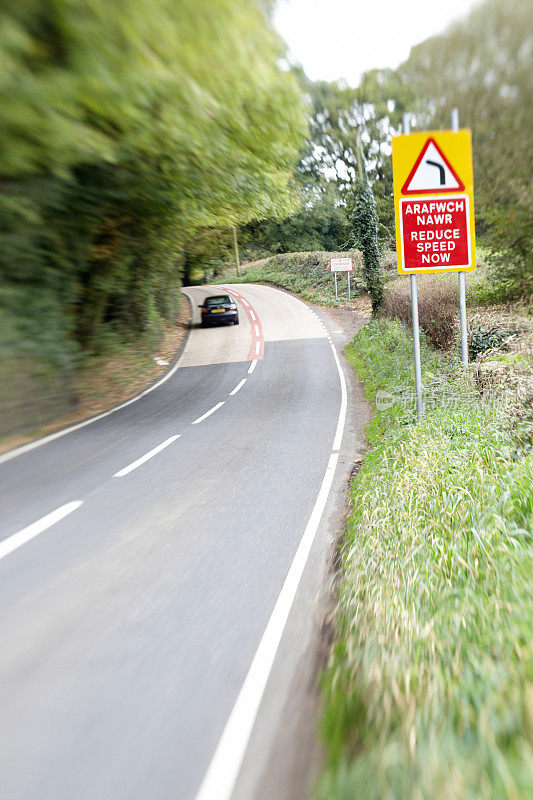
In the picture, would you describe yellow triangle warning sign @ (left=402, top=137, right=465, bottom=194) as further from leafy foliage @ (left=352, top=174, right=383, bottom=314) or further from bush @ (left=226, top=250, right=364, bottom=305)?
bush @ (left=226, top=250, right=364, bottom=305)

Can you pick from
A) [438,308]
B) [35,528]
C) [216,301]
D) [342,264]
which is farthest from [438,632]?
[342,264]

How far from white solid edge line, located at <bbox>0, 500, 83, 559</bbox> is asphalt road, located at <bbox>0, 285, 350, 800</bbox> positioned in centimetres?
2

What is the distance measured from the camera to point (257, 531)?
5477 millimetres

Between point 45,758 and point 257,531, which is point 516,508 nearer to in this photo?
point 257,531

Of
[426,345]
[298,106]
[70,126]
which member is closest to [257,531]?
[70,126]

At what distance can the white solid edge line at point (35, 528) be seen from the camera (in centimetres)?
512

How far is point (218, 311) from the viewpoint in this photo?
24922mm

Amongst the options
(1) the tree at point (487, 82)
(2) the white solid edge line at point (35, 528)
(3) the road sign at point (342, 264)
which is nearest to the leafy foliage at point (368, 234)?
(3) the road sign at point (342, 264)

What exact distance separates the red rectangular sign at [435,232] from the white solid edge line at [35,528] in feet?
16.9

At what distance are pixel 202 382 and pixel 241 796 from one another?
42.5ft

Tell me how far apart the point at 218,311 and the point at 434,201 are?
61.3 ft

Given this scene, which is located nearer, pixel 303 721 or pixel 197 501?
pixel 303 721

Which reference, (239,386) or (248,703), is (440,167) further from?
(239,386)

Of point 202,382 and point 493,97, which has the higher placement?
point 493,97
